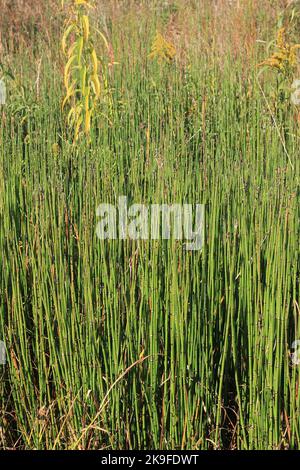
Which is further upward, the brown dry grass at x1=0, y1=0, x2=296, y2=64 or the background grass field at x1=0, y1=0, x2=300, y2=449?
the brown dry grass at x1=0, y1=0, x2=296, y2=64

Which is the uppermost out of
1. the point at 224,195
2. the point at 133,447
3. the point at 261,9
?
the point at 261,9

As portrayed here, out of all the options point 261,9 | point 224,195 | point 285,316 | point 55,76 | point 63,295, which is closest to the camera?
point 285,316

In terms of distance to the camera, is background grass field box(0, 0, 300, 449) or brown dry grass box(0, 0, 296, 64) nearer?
background grass field box(0, 0, 300, 449)

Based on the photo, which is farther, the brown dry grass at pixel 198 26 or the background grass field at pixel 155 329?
the brown dry grass at pixel 198 26

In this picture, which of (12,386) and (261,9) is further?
(261,9)

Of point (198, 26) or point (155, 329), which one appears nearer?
point (155, 329)

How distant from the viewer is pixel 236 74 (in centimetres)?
357

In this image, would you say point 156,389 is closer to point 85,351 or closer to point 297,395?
point 85,351

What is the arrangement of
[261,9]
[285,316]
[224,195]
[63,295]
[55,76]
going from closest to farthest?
[285,316], [63,295], [224,195], [55,76], [261,9]

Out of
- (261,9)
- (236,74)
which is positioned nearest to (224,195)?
(236,74)

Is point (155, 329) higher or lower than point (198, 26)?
lower

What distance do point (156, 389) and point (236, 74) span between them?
227 cm

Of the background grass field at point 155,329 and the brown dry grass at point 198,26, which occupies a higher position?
the brown dry grass at point 198,26

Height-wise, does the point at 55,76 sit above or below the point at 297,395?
above
